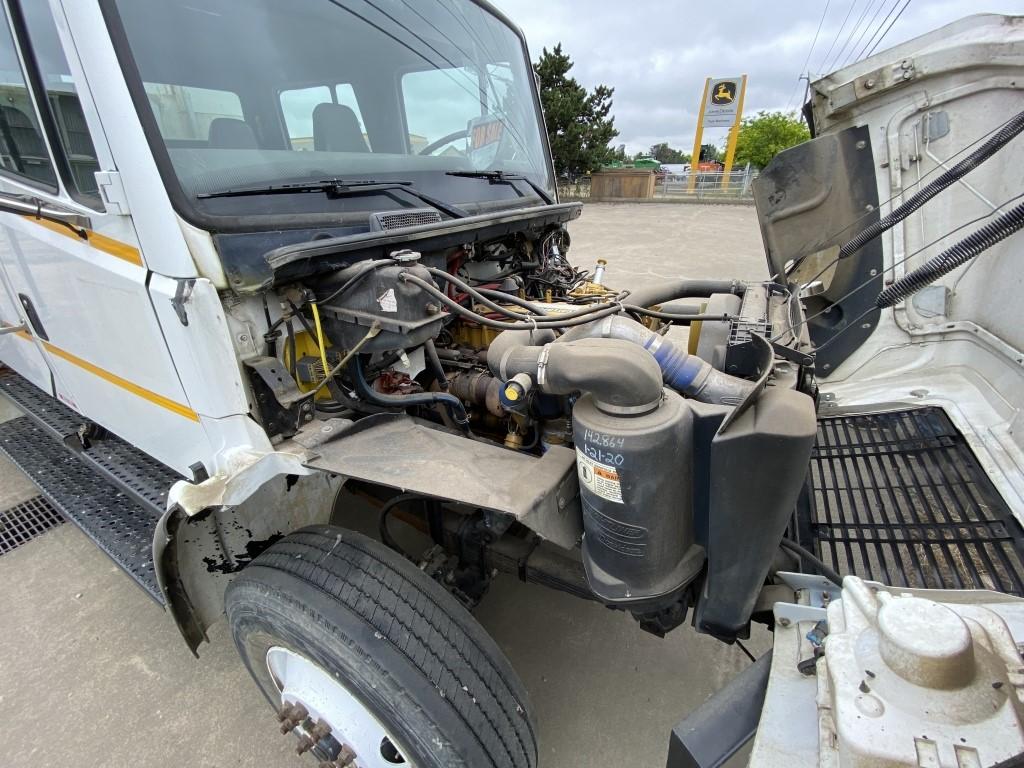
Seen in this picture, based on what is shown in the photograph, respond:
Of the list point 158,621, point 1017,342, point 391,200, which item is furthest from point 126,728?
point 1017,342

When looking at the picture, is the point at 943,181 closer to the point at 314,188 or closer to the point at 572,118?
the point at 314,188

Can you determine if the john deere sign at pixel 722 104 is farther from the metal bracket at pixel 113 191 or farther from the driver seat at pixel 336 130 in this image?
the metal bracket at pixel 113 191

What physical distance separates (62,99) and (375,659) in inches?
69.9

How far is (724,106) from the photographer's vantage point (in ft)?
65.5

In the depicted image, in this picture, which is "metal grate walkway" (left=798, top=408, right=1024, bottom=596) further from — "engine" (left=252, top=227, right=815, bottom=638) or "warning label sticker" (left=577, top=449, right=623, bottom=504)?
"warning label sticker" (left=577, top=449, right=623, bottom=504)

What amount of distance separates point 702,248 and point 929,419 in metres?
9.26

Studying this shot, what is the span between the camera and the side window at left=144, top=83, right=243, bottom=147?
1350 mm

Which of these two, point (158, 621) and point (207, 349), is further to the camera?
point (158, 621)

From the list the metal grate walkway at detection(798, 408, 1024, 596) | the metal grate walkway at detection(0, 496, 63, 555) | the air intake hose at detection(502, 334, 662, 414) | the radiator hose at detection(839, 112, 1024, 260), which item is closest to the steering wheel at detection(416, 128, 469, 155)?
the air intake hose at detection(502, 334, 662, 414)

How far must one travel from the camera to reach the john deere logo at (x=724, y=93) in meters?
19.8

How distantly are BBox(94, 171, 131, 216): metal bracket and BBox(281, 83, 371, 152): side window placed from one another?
53 cm

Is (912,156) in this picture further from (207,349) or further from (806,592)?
(207,349)

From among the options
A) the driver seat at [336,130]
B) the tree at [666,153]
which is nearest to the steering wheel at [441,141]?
the driver seat at [336,130]

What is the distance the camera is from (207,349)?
54.6 inches
